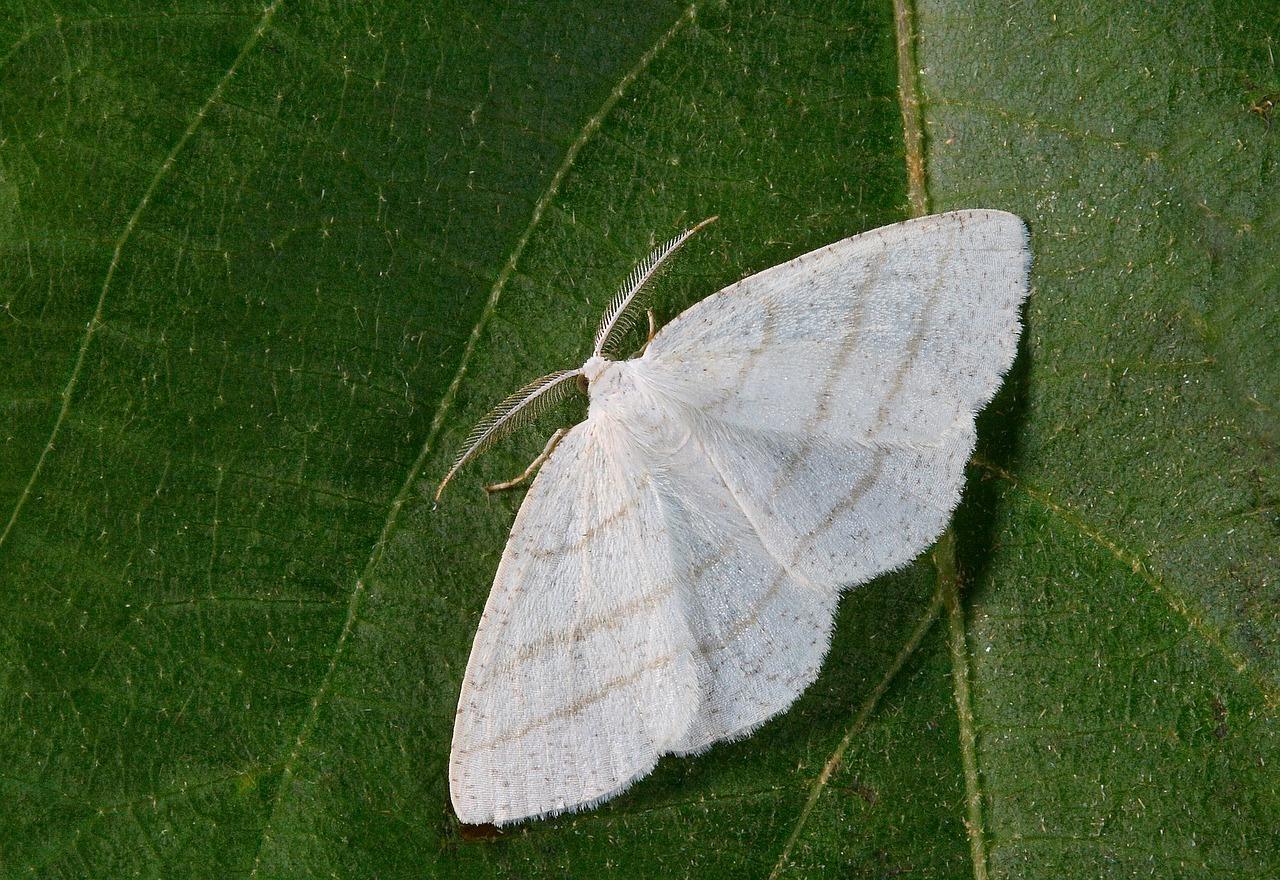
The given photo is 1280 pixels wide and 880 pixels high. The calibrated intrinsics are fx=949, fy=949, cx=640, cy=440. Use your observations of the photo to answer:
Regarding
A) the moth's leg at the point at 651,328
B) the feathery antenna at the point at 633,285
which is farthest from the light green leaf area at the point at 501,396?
the moth's leg at the point at 651,328

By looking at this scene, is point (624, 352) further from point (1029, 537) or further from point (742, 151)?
point (1029, 537)

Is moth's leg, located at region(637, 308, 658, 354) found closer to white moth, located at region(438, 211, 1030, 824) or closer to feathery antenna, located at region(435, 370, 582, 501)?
white moth, located at region(438, 211, 1030, 824)

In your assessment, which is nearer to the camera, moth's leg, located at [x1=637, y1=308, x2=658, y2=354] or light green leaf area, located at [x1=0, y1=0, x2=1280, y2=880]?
light green leaf area, located at [x1=0, y1=0, x2=1280, y2=880]

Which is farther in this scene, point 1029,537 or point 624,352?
point 624,352

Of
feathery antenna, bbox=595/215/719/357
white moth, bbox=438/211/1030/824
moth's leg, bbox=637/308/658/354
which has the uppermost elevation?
feathery antenna, bbox=595/215/719/357

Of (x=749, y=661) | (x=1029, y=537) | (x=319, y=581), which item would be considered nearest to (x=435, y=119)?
(x=319, y=581)

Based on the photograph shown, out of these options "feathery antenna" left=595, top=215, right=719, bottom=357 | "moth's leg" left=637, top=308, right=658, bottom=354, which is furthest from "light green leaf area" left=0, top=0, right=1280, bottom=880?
"moth's leg" left=637, top=308, right=658, bottom=354
